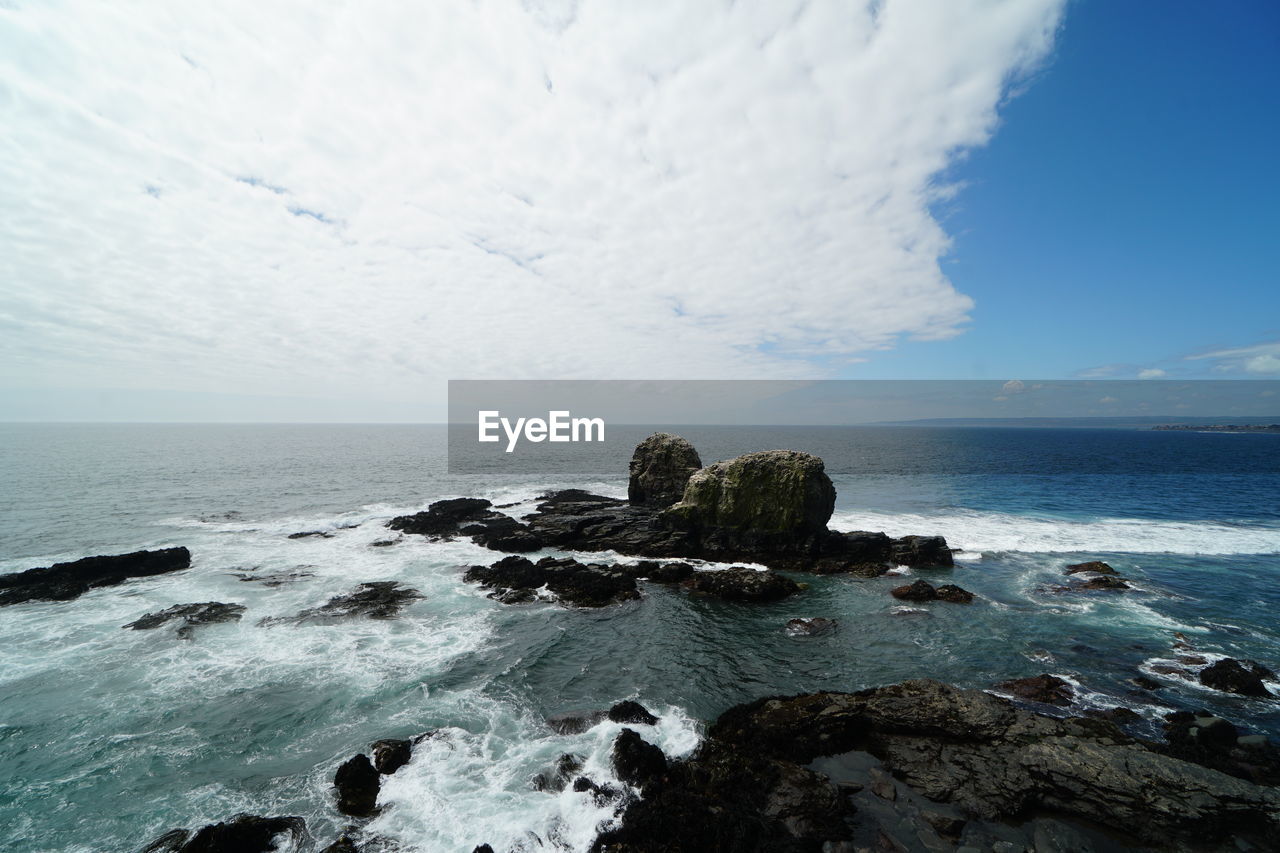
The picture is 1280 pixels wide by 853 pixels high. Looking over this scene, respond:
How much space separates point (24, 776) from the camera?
14852mm

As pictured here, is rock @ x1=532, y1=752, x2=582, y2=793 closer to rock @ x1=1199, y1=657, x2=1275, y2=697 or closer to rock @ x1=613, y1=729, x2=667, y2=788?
rock @ x1=613, y1=729, x2=667, y2=788

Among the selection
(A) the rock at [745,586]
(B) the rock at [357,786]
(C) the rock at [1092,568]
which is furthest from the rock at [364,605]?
(C) the rock at [1092,568]

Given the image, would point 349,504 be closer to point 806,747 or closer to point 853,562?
point 853,562

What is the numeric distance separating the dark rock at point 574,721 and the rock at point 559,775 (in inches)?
57.4

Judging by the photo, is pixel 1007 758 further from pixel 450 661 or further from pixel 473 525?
pixel 473 525

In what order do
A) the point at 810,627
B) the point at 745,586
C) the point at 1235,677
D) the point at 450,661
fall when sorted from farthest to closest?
the point at 745,586 < the point at 810,627 < the point at 450,661 < the point at 1235,677

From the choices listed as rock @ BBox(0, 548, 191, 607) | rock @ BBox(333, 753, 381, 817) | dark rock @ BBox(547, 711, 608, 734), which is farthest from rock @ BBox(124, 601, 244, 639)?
dark rock @ BBox(547, 711, 608, 734)

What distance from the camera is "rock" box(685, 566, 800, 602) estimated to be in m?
29.2

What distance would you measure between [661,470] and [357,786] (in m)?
37.7

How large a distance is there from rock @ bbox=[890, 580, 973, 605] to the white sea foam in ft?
35.1

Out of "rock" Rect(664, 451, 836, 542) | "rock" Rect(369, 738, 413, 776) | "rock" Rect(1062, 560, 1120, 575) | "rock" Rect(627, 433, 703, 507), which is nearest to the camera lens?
"rock" Rect(369, 738, 413, 776)

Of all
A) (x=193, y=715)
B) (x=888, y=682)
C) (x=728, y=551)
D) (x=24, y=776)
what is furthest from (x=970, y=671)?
(x=24, y=776)

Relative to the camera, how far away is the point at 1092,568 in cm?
3269

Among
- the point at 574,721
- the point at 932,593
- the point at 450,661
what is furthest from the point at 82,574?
the point at 932,593
